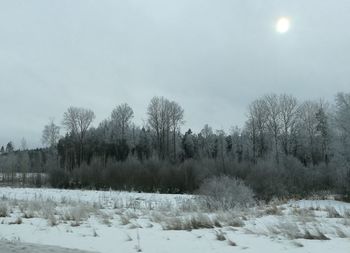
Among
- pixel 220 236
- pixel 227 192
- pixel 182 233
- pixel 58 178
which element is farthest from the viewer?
pixel 58 178

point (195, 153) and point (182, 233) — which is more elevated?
point (195, 153)

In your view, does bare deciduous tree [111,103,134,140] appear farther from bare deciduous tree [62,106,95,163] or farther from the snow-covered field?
the snow-covered field

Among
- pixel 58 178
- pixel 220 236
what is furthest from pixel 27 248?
pixel 58 178

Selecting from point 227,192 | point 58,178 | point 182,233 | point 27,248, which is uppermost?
point 58,178

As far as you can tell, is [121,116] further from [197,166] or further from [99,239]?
[99,239]

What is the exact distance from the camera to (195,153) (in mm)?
103562

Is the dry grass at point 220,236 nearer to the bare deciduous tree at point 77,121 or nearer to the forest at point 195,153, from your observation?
the forest at point 195,153

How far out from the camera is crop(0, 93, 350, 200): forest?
5078 centimetres

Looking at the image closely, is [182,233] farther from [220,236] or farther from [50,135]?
[50,135]

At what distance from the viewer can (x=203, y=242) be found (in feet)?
29.0

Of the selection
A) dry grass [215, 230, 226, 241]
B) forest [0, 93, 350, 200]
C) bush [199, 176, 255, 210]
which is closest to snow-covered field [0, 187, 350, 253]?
dry grass [215, 230, 226, 241]

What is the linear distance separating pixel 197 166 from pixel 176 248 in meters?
46.8

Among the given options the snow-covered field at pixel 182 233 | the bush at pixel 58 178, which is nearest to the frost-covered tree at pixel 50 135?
the bush at pixel 58 178

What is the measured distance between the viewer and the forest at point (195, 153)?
5078cm
